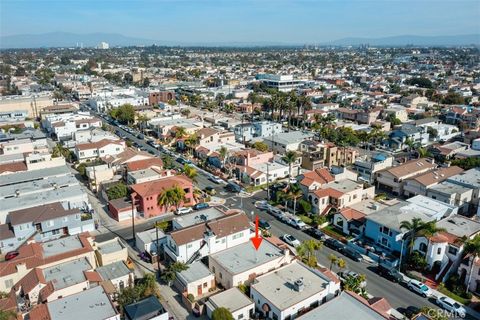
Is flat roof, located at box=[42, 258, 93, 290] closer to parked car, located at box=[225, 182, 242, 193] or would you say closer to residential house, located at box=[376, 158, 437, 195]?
parked car, located at box=[225, 182, 242, 193]

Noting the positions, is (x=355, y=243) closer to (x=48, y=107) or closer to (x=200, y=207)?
(x=200, y=207)

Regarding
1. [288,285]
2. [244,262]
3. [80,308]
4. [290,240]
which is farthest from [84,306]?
[290,240]

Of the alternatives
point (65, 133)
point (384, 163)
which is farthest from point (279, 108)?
point (65, 133)

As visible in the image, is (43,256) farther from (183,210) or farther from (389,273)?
(389,273)

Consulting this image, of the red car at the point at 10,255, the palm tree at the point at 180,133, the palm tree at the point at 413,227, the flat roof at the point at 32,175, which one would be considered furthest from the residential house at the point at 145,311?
the palm tree at the point at 180,133

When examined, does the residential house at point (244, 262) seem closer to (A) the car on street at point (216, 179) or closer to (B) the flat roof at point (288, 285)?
(B) the flat roof at point (288, 285)

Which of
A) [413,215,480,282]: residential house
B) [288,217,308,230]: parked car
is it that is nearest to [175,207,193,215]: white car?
[288,217,308,230]: parked car
